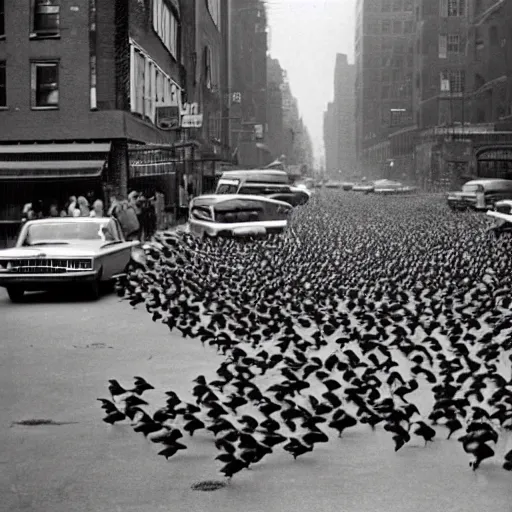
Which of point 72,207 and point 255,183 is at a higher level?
point 255,183

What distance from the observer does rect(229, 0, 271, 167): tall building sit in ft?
381

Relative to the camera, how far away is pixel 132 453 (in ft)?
24.3

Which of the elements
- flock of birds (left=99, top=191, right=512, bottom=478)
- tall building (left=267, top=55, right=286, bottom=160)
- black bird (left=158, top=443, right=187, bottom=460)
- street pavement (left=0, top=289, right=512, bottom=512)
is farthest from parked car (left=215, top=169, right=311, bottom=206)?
tall building (left=267, top=55, right=286, bottom=160)

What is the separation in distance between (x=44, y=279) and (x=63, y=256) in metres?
0.47

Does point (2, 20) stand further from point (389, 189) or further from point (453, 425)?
point (389, 189)

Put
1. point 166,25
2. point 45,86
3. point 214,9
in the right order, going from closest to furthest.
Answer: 1. point 45,86
2. point 166,25
3. point 214,9

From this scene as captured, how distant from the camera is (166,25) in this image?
172ft

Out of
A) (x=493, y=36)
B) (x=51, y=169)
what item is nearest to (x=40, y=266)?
(x=51, y=169)

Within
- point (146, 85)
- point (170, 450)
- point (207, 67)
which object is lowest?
point (170, 450)

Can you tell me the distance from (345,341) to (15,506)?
18.3 ft

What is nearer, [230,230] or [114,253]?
[114,253]

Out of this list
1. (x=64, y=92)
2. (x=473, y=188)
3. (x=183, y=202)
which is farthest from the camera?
(x=183, y=202)

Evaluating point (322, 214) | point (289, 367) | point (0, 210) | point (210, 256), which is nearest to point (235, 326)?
point (289, 367)

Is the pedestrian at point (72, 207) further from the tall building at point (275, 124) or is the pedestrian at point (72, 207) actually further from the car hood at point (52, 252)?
the tall building at point (275, 124)
